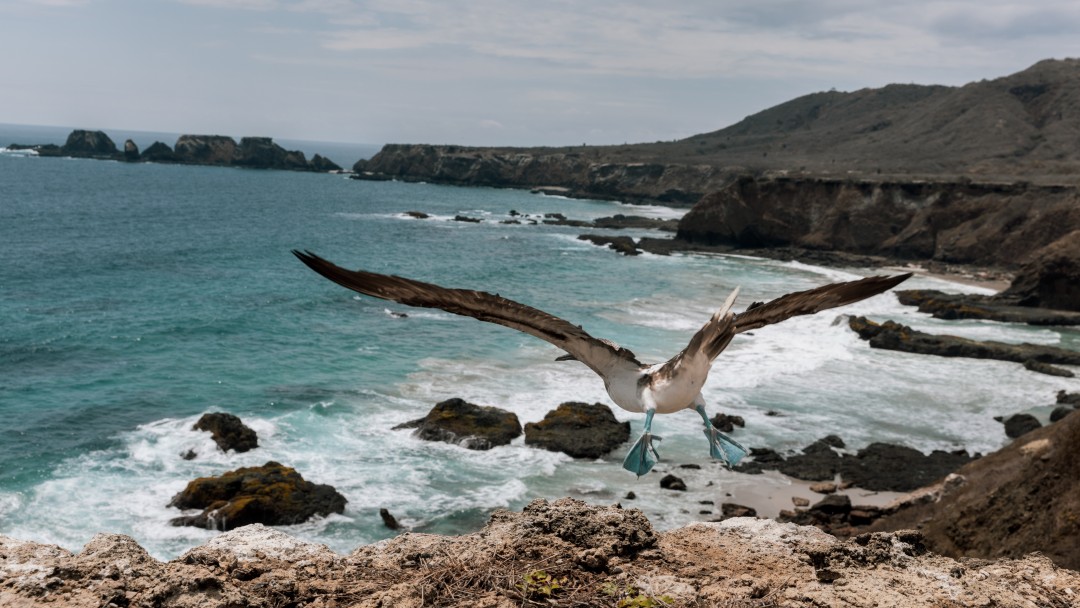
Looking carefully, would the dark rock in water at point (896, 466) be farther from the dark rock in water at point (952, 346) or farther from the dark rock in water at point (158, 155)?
the dark rock in water at point (158, 155)

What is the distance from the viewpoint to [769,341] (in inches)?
1298

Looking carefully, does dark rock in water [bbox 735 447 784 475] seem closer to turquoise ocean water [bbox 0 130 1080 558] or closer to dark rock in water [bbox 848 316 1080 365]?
turquoise ocean water [bbox 0 130 1080 558]

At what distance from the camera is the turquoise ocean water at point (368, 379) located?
1848cm

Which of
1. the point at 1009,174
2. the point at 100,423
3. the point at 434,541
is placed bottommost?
the point at 100,423

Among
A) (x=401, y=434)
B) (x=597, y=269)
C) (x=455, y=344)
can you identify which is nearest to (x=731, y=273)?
(x=597, y=269)

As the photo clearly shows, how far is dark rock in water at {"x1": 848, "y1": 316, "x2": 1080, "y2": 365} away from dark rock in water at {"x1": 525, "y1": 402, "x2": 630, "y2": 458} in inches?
570

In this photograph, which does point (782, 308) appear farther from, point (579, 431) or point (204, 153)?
point (204, 153)

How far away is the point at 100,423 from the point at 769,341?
22597 millimetres

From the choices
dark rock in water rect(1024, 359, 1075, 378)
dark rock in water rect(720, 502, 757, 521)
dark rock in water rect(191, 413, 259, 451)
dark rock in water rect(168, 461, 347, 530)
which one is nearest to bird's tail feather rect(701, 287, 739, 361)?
dark rock in water rect(720, 502, 757, 521)

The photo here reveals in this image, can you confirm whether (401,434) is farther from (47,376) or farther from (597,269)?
(597,269)

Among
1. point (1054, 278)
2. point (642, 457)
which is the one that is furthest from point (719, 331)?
point (1054, 278)

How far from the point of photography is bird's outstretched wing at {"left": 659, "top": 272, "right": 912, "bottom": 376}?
4801mm

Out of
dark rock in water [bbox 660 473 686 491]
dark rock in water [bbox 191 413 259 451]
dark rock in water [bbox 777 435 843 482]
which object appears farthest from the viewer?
dark rock in water [bbox 191 413 259 451]

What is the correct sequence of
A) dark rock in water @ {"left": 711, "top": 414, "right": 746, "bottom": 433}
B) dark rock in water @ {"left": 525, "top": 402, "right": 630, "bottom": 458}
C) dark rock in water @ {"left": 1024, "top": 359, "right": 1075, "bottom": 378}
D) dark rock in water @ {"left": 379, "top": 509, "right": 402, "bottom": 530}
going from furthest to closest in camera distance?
1. dark rock in water @ {"left": 1024, "top": 359, "right": 1075, "bottom": 378}
2. dark rock in water @ {"left": 711, "top": 414, "right": 746, "bottom": 433}
3. dark rock in water @ {"left": 525, "top": 402, "right": 630, "bottom": 458}
4. dark rock in water @ {"left": 379, "top": 509, "right": 402, "bottom": 530}
